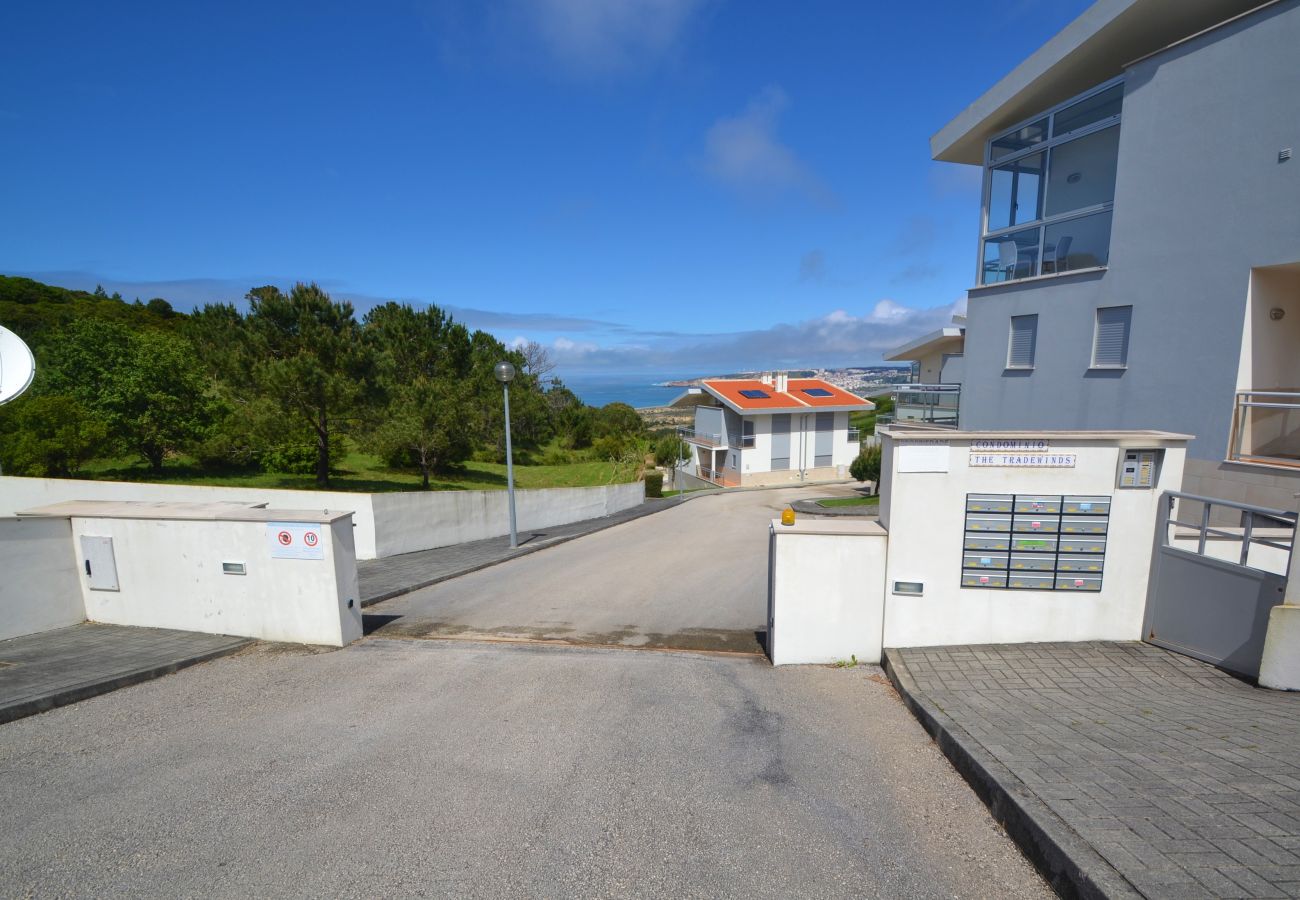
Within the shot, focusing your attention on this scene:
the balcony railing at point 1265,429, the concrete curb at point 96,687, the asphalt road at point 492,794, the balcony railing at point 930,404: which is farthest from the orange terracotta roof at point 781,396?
the asphalt road at point 492,794

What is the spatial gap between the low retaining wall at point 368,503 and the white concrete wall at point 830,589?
873 centimetres

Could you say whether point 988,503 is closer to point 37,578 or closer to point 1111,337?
point 1111,337

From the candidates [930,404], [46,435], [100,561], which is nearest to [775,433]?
[930,404]

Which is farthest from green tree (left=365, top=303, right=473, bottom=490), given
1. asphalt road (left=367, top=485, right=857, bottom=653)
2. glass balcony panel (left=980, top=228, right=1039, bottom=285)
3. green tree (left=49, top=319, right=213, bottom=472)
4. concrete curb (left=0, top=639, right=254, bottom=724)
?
glass balcony panel (left=980, top=228, right=1039, bottom=285)

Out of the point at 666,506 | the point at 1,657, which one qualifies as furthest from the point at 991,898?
the point at 666,506

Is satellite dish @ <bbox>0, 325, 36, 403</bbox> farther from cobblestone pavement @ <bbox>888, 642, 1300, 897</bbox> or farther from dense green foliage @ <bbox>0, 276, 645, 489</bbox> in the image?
cobblestone pavement @ <bbox>888, 642, 1300, 897</bbox>

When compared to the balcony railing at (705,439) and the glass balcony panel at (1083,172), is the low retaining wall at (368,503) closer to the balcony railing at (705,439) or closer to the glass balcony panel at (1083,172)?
the glass balcony panel at (1083,172)

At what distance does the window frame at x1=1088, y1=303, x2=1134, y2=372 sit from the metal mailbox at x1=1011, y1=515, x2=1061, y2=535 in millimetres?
7856

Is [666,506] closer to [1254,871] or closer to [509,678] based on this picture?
[509,678]

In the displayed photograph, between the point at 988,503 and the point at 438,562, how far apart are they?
1083 centimetres

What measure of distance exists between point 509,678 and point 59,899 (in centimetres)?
329

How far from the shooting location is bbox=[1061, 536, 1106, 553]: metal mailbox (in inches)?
219

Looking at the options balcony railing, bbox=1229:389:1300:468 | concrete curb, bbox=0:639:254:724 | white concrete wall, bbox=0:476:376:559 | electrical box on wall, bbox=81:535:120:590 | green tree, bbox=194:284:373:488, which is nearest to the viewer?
concrete curb, bbox=0:639:254:724

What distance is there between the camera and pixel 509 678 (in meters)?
5.75
